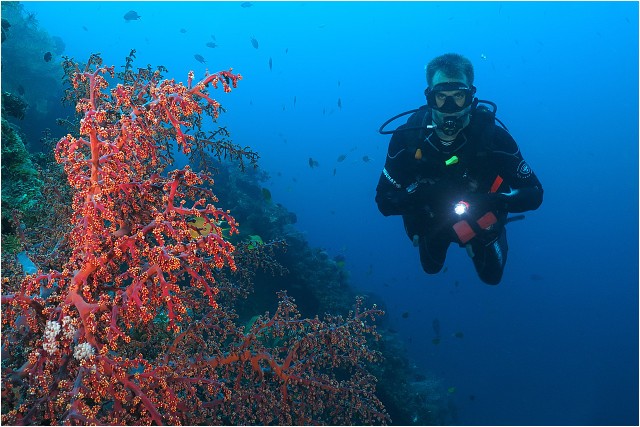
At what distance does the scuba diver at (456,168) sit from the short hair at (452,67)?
0.01 m

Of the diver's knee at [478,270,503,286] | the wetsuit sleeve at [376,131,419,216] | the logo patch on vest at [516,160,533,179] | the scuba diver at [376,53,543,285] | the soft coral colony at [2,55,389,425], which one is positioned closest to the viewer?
the soft coral colony at [2,55,389,425]

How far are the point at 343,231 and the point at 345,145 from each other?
88.1 feet

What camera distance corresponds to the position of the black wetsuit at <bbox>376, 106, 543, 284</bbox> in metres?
4.93

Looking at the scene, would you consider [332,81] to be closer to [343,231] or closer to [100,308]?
[343,231]

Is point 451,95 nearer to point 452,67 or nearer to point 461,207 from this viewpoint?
point 452,67

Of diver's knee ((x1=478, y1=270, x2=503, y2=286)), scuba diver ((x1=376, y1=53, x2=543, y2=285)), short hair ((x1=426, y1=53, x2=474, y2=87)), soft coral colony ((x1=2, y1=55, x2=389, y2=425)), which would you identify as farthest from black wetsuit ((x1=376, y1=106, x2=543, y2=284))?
soft coral colony ((x1=2, y1=55, x2=389, y2=425))

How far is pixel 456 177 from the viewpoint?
5.19 m

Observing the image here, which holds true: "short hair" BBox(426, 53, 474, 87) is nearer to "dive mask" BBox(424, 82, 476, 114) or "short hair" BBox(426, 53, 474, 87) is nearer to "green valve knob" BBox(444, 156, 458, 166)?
"dive mask" BBox(424, 82, 476, 114)

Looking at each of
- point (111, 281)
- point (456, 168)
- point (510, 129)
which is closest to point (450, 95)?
point (456, 168)

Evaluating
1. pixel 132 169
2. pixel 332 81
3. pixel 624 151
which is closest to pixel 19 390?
pixel 132 169

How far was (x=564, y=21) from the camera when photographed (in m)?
89.7

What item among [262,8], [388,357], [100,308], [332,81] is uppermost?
[262,8]

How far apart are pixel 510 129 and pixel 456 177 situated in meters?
85.4

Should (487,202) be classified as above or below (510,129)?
below
